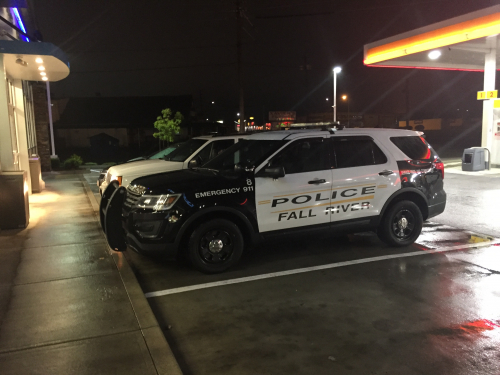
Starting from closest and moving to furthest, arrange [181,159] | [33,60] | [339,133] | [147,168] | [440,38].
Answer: [339,133] → [147,168] → [181,159] → [33,60] → [440,38]

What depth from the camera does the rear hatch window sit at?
281 inches

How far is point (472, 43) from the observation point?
1670cm

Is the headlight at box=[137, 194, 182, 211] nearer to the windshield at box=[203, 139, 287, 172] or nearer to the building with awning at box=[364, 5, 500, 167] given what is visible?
the windshield at box=[203, 139, 287, 172]

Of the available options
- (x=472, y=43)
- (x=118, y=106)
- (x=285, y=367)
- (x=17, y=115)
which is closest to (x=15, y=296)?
(x=285, y=367)

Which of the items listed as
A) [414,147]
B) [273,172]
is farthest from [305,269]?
[414,147]

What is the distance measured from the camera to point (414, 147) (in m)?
7.29

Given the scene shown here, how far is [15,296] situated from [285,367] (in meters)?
3.41

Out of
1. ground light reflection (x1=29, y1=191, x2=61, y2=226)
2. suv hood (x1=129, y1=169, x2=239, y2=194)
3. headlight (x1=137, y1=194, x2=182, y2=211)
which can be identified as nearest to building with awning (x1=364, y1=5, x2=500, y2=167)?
suv hood (x1=129, y1=169, x2=239, y2=194)

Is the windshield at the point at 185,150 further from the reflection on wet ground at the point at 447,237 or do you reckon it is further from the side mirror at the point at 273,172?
the reflection on wet ground at the point at 447,237

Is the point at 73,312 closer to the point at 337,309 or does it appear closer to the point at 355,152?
the point at 337,309

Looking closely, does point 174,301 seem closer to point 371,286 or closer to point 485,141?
point 371,286

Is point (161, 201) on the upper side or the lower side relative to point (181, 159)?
lower

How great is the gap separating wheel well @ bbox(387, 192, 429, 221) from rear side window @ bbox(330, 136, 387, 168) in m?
0.67

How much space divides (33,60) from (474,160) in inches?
646
